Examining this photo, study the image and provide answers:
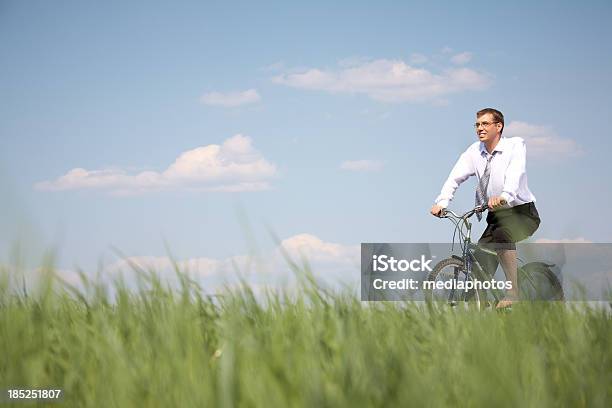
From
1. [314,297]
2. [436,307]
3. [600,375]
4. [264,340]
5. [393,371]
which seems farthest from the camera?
[436,307]

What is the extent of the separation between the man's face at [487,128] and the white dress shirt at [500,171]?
5.3 inches

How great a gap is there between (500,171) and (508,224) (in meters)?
0.66

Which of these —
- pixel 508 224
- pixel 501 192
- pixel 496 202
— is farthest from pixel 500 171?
pixel 496 202

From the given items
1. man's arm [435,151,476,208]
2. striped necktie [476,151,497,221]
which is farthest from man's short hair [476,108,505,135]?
man's arm [435,151,476,208]

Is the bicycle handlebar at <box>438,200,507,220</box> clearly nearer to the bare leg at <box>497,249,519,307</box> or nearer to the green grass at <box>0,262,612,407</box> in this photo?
the bare leg at <box>497,249,519,307</box>

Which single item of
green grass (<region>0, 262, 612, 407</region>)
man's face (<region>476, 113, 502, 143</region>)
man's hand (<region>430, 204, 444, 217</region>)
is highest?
man's face (<region>476, 113, 502, 143</region>)

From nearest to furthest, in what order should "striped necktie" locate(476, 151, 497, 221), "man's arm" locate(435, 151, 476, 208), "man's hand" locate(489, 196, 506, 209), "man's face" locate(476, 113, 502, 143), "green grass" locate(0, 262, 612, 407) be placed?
"green grass" locate(0, 262, 612, 407)
"man's hand" locate(489, 196, 506, 209)
"man's face" locate(476, 113, 502, 143)
"striped necktie" locate(476, 151, 497, 221)
"man's arm" locate(435, 151, 476, 208)

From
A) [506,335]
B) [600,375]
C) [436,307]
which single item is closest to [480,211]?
[436,307]

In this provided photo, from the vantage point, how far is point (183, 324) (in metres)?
3.43

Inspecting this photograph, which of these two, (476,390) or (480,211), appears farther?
(480,211)

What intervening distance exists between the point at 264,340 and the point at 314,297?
18.9 inches

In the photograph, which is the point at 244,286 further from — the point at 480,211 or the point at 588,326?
the point at 480,211

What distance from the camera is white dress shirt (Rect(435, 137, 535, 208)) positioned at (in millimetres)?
8234

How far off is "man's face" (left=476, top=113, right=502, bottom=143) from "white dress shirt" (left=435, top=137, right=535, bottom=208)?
0.13m
